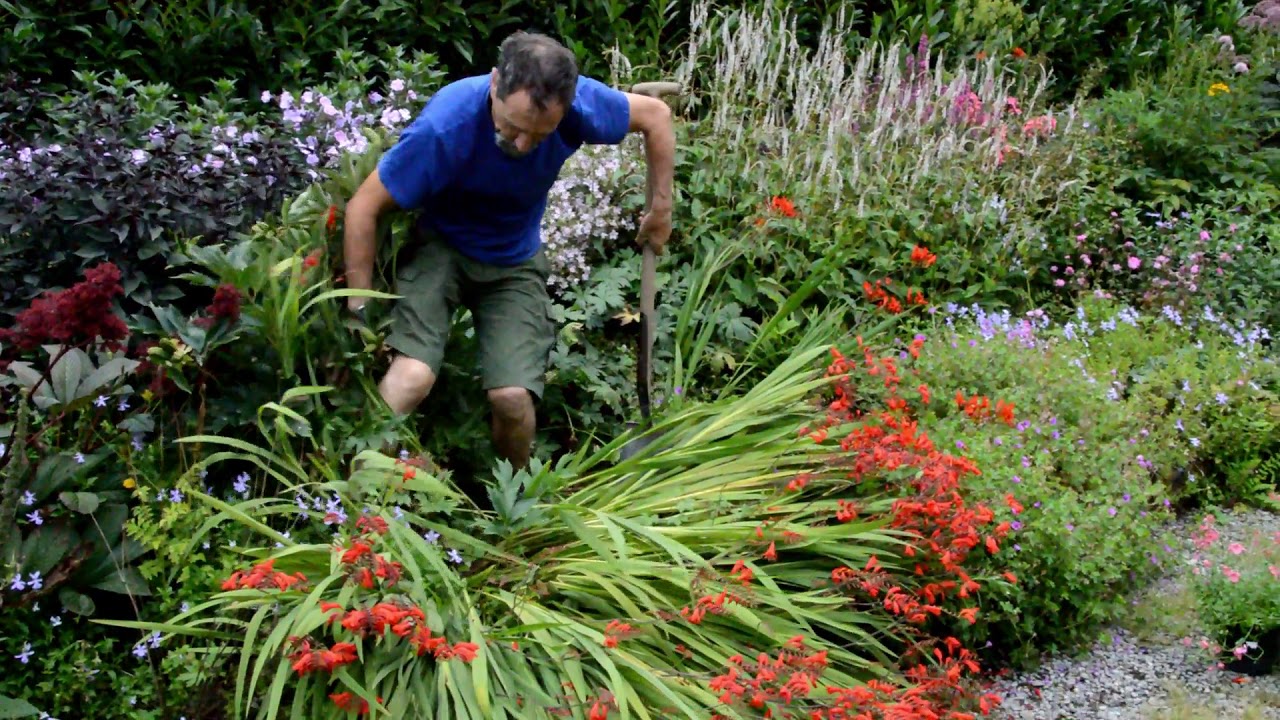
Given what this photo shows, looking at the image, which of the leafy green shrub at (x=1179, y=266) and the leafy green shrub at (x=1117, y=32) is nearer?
the leafy green shrub at (x=1179, y=266)

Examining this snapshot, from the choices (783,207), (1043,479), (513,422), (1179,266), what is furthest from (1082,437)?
(1179,266)

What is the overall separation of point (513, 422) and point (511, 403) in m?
0.09

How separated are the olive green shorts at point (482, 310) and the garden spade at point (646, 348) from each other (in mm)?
482

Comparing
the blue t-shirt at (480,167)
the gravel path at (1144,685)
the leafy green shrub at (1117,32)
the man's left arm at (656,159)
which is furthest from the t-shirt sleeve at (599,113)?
the leafy green shrub at (1117,32)

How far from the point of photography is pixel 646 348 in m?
4.48

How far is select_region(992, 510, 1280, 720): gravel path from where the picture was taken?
3.48 meters

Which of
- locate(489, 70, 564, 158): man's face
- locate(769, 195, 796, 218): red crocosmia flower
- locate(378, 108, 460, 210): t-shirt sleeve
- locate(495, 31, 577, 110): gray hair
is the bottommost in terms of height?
locate(769, 195, 796, 218): red crocosmia flower

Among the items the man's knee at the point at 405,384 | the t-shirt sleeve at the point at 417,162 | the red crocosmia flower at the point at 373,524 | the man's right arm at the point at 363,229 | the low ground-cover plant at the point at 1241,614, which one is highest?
the t-shirt sleeve at the point at 417,162

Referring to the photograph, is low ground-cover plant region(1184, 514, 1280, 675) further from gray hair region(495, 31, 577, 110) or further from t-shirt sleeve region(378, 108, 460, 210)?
t-shirt sleeve region(378, 108, 460, 210)

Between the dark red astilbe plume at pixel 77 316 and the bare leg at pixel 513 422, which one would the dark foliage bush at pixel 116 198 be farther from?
the bare leg at pixel 513 422

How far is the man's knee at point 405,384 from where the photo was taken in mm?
3598

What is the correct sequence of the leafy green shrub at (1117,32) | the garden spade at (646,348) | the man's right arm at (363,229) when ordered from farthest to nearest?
the leafy green shrub at (1117,32) < the garden spade at (646,348) < the man's right arm at (363,229)

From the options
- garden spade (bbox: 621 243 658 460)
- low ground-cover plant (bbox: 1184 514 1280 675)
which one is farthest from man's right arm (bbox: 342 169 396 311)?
low ground-cover plant (bbox: 1184 514 1280 675)

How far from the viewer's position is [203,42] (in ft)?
18.6
